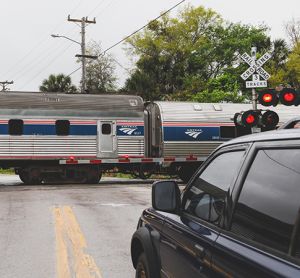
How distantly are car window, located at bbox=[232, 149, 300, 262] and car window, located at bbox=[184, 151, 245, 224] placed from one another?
0.25 m

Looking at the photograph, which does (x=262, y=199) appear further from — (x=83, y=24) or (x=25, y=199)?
(x=83, y=24)

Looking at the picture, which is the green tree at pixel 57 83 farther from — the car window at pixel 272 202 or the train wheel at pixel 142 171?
the car window at pixel 272 202

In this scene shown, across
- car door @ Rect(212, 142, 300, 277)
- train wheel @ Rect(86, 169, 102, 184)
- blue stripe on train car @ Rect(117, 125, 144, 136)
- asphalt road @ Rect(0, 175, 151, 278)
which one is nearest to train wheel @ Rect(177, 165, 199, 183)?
blue stripe on train car @ Rect(117, 125, 144, 136)

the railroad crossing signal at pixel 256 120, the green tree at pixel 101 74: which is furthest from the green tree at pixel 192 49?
the railroad crossing signal at pixel 256 120

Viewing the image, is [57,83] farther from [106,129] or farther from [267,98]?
[267,98]

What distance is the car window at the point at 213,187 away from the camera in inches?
121

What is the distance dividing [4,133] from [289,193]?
64.5ft

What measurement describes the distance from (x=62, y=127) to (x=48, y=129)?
0.59m

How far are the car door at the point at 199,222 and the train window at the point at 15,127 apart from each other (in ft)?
59.0

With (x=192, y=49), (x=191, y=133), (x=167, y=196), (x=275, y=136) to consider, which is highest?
(x=192, y=49)

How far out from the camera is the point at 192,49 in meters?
55.6

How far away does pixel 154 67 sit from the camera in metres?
53.5

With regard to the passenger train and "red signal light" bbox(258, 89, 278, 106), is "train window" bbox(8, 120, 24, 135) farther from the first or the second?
"red signal light" bbox(258, 89, 278, 106)

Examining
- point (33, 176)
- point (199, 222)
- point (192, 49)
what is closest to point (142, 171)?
point (33, 176)
